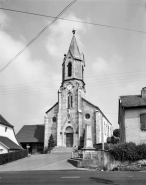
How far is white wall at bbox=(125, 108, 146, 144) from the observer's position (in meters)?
21.4

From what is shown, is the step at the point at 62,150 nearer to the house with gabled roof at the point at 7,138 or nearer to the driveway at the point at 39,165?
the house with gabled roof at the point at 7,138

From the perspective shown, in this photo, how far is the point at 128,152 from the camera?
1830 centimetres

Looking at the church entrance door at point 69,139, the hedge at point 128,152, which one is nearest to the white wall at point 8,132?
the church entrance door at point 69,139

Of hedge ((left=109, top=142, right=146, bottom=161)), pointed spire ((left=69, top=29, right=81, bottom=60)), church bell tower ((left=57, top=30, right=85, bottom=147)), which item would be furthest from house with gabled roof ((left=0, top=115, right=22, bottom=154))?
pointed spire ((left=69, top=29, right=81, bottom=60))

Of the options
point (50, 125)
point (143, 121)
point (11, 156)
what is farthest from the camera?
point (50, 125)

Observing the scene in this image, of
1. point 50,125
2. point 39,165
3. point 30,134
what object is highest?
point 50,125

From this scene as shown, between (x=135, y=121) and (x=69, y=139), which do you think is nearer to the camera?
(x=135, y=121)

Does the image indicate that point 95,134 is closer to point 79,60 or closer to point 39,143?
point 39,143

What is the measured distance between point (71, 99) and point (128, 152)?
26.5 metres

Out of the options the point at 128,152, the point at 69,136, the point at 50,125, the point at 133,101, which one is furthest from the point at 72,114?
the point at 128,152

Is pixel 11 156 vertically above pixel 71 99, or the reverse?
pixel 71 99

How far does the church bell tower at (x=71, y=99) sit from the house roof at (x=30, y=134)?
6.68m

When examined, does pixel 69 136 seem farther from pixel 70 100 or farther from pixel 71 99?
pixel 71 99

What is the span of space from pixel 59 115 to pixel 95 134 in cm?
855
